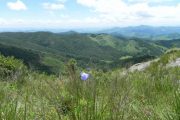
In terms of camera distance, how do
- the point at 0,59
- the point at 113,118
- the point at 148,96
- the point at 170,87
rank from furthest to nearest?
the point at 0,59 < the point at 170,87 < the point at 148,96 < the point at 113,118

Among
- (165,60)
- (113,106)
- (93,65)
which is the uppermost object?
(93,65)

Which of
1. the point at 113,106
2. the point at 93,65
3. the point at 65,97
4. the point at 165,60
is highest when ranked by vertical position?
the point at 93,65

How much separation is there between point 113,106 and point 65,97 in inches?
80.7

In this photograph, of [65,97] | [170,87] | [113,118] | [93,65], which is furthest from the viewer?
[170,87]

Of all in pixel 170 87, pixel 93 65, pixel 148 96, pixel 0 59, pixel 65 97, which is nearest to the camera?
pixel 93 65

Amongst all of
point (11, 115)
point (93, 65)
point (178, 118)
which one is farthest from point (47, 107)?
point (178, 118)

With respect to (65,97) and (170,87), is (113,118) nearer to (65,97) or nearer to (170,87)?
(65,97)

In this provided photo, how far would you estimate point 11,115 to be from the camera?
3307 mm

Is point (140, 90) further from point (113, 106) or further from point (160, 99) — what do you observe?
point (113, 106)

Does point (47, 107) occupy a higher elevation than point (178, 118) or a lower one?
lower

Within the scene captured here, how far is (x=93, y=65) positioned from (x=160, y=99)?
175 centimetres

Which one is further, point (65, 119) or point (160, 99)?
point (160, 99)

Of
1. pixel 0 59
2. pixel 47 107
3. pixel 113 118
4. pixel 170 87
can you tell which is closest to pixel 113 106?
pixel 113 118

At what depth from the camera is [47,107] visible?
15.7 ft
